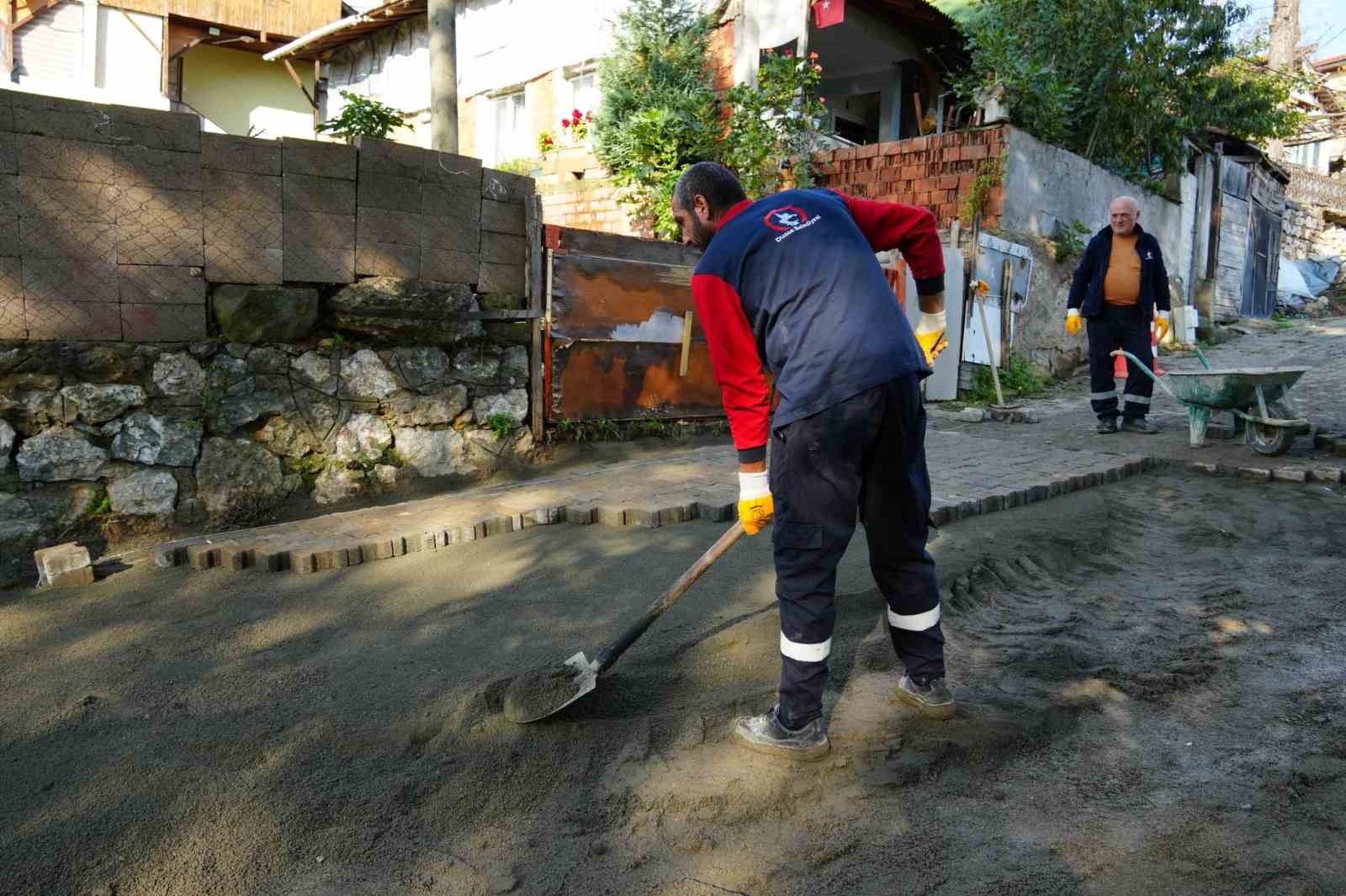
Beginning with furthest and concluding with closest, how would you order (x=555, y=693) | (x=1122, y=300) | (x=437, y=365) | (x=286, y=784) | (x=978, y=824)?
(x=1122, y=300) → (x=437, y=365) → (x=555, y=693) → (x=286, y=784) → (x=978, y=824)

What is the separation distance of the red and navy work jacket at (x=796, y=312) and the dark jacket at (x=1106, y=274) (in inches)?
211

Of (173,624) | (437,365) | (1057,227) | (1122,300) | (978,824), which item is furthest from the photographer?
(1057,227)

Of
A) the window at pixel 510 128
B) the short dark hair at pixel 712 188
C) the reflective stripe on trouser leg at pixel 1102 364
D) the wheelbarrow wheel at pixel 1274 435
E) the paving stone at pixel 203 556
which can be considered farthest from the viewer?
the window at pixel 510 128

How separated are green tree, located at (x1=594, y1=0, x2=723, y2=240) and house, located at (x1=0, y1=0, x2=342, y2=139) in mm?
6403

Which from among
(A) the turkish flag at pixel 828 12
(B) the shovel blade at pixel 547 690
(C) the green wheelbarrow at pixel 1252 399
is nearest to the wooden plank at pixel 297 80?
(A) the turkish flag at pixel 828 12

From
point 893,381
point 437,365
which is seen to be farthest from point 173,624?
point 893,381

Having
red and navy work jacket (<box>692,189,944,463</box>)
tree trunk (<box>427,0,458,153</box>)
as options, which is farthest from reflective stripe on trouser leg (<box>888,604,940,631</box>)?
tree trunk (<box>427,0,458,153</box>)

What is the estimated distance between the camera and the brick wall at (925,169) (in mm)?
10547

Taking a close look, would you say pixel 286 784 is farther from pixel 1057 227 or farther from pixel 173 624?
pixel 1057 227

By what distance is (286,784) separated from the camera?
8.31 ft

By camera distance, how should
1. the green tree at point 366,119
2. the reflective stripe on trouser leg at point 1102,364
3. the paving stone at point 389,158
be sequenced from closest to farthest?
the paving stone at point 389,158 → the green tree at point 366,119 → the reflective stripe on trouser leg at point 1102,364

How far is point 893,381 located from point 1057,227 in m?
10.2

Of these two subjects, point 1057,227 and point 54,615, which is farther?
point 1057,227

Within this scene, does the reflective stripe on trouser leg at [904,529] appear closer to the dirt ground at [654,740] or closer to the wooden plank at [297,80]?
the dirt ground at [654,740]
